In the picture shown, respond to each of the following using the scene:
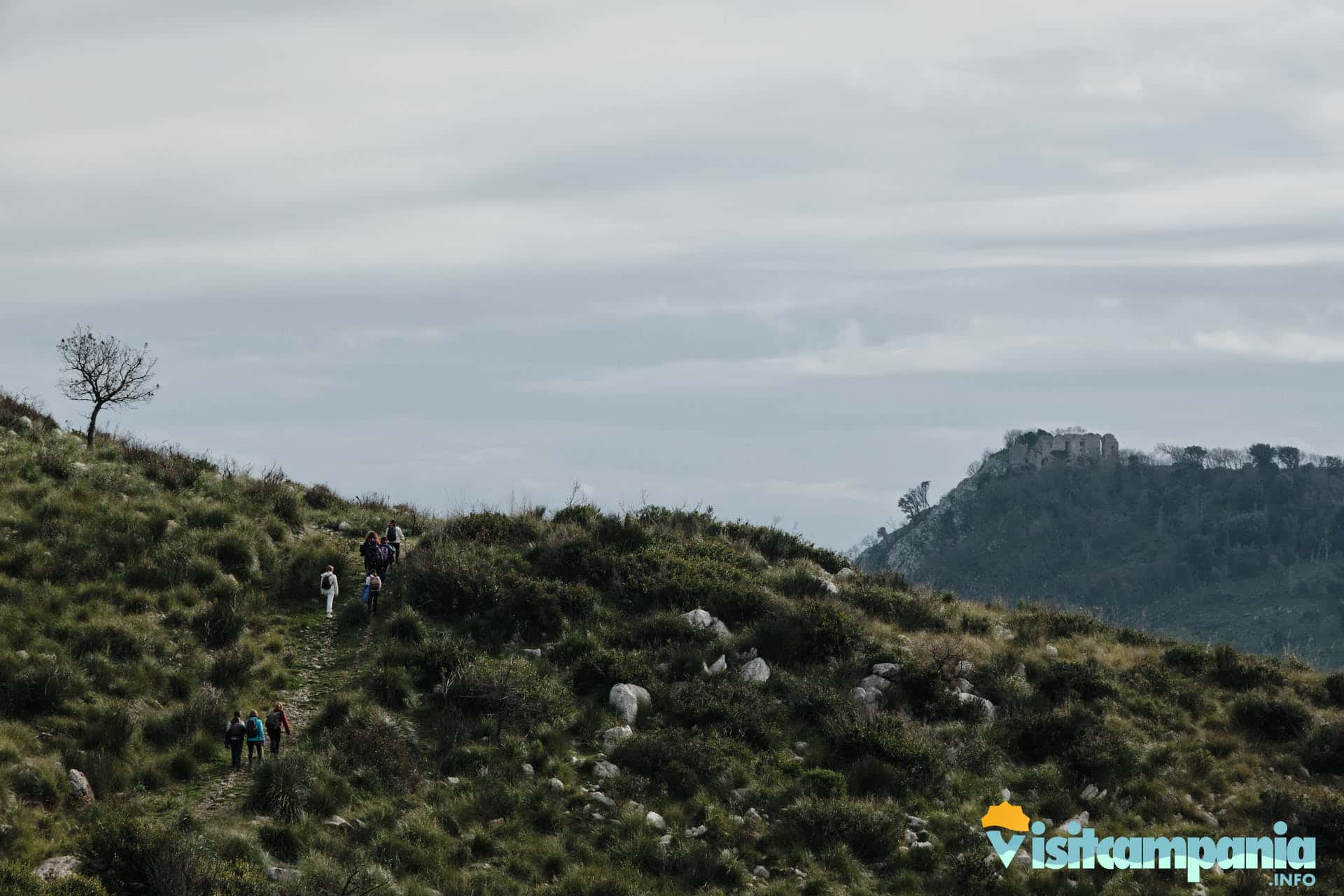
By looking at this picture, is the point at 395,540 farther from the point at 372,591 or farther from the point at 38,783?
the point at 38,783

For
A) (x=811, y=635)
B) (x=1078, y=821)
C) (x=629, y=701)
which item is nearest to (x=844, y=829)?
(x=1078, y=821)

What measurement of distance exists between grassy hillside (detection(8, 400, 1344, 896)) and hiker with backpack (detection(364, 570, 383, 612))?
39 cm

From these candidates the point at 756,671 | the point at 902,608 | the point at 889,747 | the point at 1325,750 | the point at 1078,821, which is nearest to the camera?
the point at 1078,821

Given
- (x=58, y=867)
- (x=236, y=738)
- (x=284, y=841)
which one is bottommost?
(x=58, y=867)

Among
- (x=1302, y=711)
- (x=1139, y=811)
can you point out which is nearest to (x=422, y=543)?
(x=1139, y=811)

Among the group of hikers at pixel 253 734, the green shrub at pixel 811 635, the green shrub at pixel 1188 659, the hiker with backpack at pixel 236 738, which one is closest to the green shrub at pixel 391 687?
the group of hikers at pixel 253 734

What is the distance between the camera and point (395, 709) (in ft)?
66.9

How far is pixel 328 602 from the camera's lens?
23.9 metres

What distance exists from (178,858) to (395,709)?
6361 millimetres

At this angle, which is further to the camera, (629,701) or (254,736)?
(629,701)

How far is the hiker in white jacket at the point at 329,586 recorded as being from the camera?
77.9ft

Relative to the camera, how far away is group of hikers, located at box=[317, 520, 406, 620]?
78.7 feet

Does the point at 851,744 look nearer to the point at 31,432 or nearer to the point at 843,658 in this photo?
the point at 843,658

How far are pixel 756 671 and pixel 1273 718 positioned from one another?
34.0 feet
